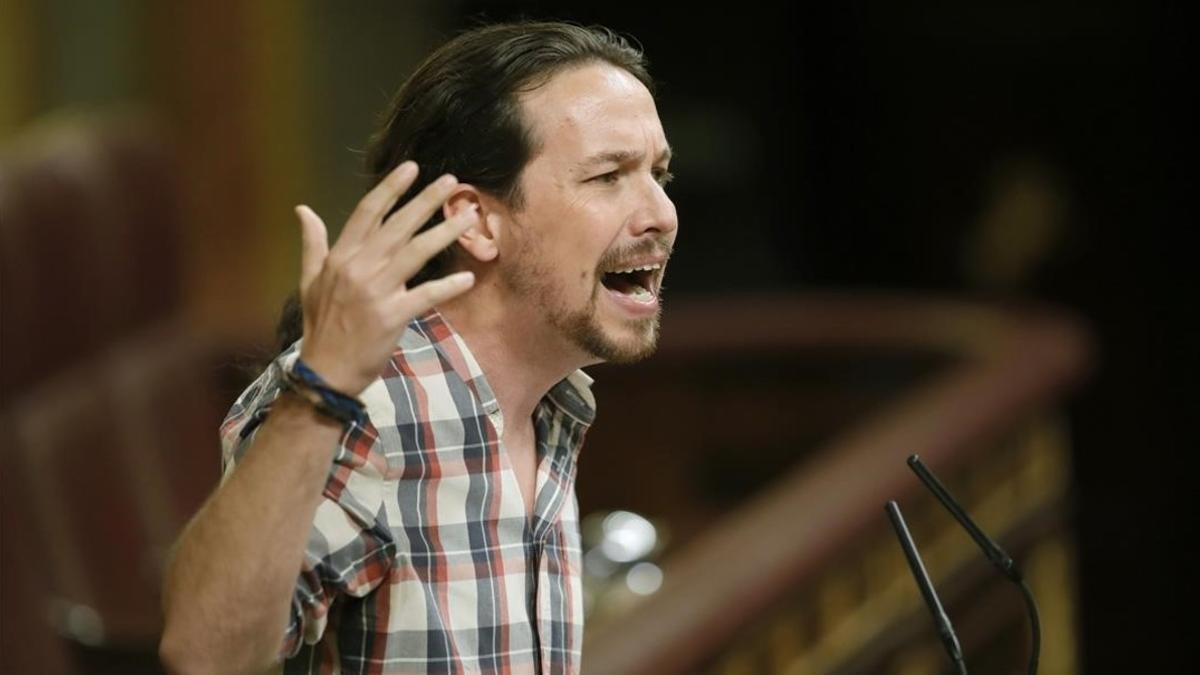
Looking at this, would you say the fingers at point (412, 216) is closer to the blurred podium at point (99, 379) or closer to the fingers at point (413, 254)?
the fingers at point (413, 254)

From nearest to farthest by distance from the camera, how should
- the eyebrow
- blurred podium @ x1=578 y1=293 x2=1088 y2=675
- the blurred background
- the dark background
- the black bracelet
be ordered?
the black bracelet, the eyebrow, blurred podium @ x1=578 y1=293 x2=1088 y2=675, the blurred background, the dark background

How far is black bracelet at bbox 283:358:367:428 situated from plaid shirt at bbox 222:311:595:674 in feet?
0.24

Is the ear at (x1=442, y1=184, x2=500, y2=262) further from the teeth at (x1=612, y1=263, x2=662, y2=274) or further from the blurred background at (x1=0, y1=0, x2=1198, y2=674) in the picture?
the blurred background at (x1=0, y1=0, x2=1198, y2=674)

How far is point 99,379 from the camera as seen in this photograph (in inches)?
148

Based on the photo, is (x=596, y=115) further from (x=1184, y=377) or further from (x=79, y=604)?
(x=1184, y=377)

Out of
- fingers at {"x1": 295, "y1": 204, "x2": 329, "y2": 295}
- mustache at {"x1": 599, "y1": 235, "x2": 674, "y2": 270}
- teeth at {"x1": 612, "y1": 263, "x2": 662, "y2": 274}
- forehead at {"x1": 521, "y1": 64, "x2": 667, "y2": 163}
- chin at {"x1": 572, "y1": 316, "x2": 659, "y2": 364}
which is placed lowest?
chin at {"x1": 572, "y1": 316, "x2": 659, "y2": 364}

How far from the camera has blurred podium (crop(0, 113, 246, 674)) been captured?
11.4 ft

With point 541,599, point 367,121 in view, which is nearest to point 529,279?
point 541,599

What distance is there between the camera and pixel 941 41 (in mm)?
6047

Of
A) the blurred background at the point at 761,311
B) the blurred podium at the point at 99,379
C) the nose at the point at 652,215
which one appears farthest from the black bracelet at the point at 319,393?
the blurred podium at the point at 99,379

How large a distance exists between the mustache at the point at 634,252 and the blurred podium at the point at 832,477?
889 millimetres

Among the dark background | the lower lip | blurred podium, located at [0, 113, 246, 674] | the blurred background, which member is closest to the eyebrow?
the lower lip

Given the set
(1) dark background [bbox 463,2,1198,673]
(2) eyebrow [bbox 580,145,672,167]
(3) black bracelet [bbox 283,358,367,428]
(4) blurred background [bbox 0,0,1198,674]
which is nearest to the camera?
(3) black bracelet [bbox 283,358,367,428]

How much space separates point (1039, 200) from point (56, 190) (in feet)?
10.8
